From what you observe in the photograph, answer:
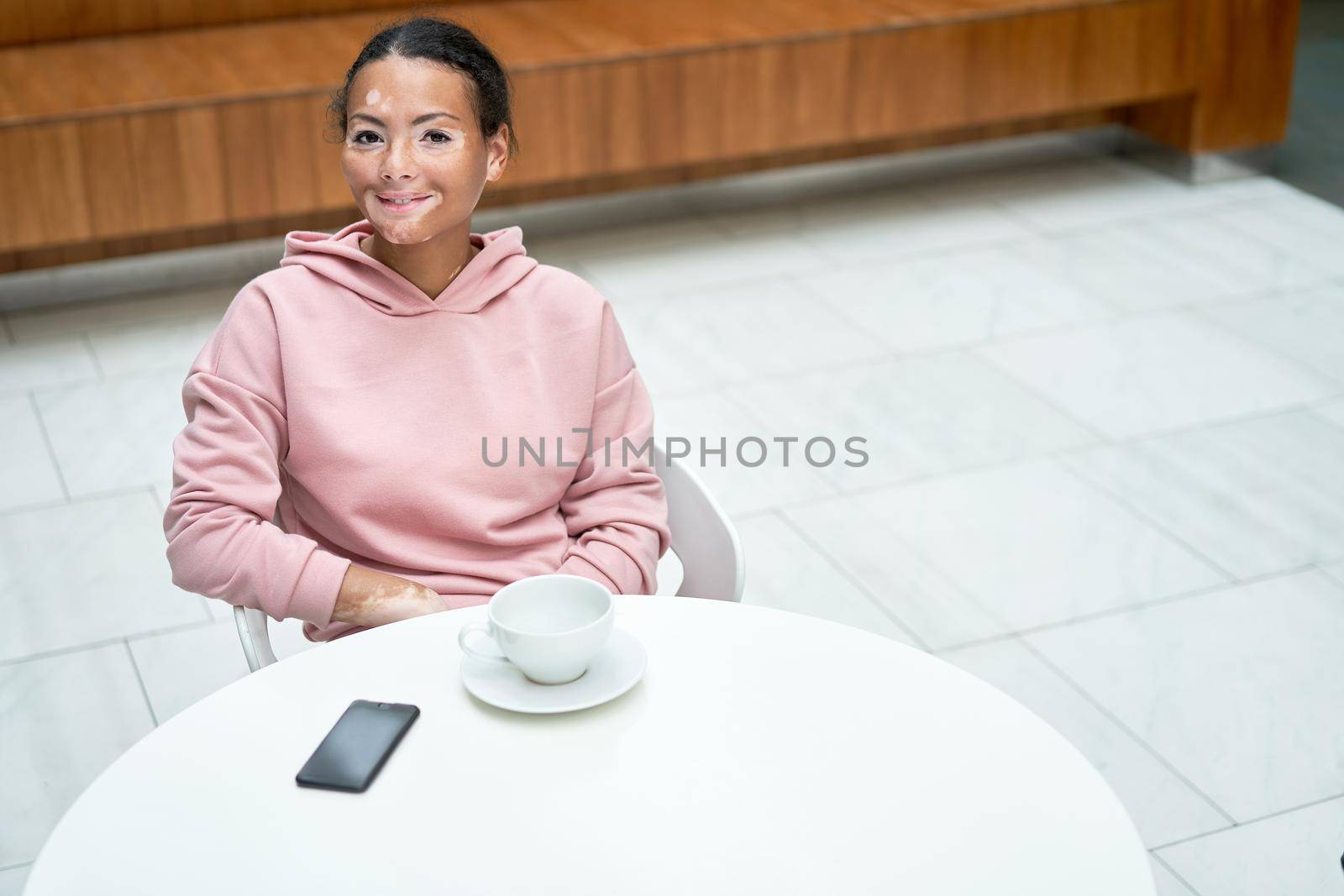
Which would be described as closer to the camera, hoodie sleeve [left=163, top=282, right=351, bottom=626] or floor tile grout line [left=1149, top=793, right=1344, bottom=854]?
hoodie sleeve [left=163, top=282, right=351, bottom=626]

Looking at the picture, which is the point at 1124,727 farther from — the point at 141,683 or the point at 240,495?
the point at 141,683

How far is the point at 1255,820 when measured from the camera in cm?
210

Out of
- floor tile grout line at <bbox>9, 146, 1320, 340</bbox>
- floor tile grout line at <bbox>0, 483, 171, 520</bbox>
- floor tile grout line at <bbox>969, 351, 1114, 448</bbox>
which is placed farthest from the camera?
floor tile grout line at <bbox>9, 146, 1320, 340</bbox>

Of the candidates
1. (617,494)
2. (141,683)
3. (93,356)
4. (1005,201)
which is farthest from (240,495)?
(1005,201)

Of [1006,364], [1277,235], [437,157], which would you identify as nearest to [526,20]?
[1006,364]

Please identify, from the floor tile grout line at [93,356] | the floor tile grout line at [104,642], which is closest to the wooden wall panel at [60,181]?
the floor tile grout line at [93,356]

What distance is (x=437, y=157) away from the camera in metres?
1.60

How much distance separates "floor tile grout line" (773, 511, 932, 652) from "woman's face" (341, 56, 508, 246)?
3.94 ft

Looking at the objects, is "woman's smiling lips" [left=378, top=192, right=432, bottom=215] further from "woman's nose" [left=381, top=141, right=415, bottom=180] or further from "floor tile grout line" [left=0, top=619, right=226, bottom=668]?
"floor tile grout line" [left=0, top=619, right=226, bottom=668]

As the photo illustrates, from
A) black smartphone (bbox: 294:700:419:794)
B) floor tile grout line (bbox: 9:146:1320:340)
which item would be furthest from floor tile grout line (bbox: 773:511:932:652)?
floor tile grout line (bbox: 9:146:1320:340)

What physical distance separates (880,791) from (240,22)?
3.58 meters

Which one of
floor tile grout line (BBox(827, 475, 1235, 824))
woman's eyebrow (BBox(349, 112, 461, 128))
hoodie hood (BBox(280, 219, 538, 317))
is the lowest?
floor tile grout line (BBox(827, 475, 1235, 824))

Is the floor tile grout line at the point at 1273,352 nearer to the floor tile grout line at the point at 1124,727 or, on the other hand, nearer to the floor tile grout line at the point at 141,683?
the floor tile grout line at the point at 1124,727

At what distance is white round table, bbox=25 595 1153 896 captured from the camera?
107 centimetres
